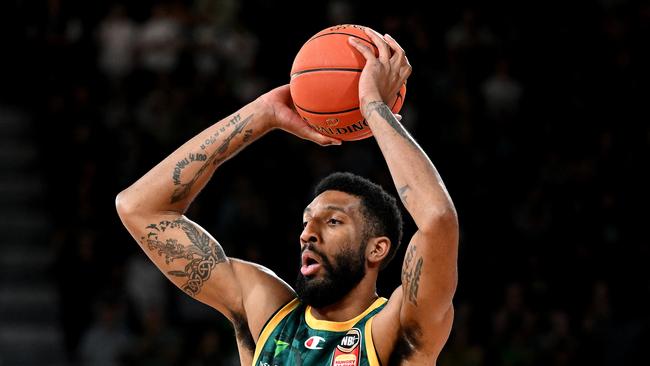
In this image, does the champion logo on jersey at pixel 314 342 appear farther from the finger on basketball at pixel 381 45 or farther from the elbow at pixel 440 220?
the finger on basketball at pixel 381 45

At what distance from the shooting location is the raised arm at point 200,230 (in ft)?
14.1

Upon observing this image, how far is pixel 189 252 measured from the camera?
4.29 meters

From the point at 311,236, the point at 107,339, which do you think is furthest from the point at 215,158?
the point at 107,339

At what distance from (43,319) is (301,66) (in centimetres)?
638

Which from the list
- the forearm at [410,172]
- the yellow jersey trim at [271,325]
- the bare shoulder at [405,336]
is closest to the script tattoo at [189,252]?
the yellow jersey trim at [271,325]

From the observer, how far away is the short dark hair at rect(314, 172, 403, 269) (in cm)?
419

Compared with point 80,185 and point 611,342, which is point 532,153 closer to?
point 611,342

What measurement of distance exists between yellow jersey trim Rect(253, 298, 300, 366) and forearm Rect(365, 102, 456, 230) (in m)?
0.92

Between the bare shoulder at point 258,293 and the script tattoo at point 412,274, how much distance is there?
771 millimetres

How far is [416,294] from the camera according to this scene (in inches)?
144

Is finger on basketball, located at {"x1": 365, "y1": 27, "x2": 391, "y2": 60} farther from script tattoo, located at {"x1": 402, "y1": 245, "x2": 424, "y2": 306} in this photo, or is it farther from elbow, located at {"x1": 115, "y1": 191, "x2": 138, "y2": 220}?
elbow, located at {"x1": 115, "y1": 191, "x2": 138, "y2": 220}

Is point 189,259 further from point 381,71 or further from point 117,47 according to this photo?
point 117,47

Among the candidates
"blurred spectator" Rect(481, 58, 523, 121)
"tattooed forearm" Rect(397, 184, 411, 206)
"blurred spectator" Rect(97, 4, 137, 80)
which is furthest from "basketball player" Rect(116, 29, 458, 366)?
"blurred spectator" Rect(481, 58, 523, 121)

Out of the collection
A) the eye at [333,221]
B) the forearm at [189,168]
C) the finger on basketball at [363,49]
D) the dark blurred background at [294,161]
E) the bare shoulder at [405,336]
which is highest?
the finger on basketball at [363,49]
